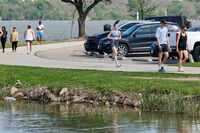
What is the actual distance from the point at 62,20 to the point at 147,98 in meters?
179

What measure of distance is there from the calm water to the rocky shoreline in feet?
1.94

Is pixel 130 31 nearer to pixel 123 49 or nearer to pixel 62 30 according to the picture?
pixel 123 49

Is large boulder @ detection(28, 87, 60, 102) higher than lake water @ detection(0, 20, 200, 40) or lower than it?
higher

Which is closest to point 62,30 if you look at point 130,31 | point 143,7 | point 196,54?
point 143,7

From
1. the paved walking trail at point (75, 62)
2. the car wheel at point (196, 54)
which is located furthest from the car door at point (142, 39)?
the car wheel at point (196, 54)

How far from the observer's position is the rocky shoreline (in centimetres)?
2158

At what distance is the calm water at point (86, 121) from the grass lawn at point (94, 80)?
1399mm

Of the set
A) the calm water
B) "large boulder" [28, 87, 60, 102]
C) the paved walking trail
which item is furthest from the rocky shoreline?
the paved walking trail

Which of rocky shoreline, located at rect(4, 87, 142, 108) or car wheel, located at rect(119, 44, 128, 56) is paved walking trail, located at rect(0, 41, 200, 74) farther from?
rocky shoreline, located at rect(4, 87, 142, 108)

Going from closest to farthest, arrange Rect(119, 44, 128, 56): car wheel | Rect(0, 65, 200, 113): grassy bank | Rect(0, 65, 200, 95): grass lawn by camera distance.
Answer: Rect(0, 65, 200, 113): grassy bank
Rect(0, 65, 200, 95): grass lawn
Rect(119, 44, 128, 56): car wheel

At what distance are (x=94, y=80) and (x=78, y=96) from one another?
1525 millimetres

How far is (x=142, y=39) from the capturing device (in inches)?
1523

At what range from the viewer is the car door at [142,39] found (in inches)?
1517

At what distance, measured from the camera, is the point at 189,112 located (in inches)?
776
